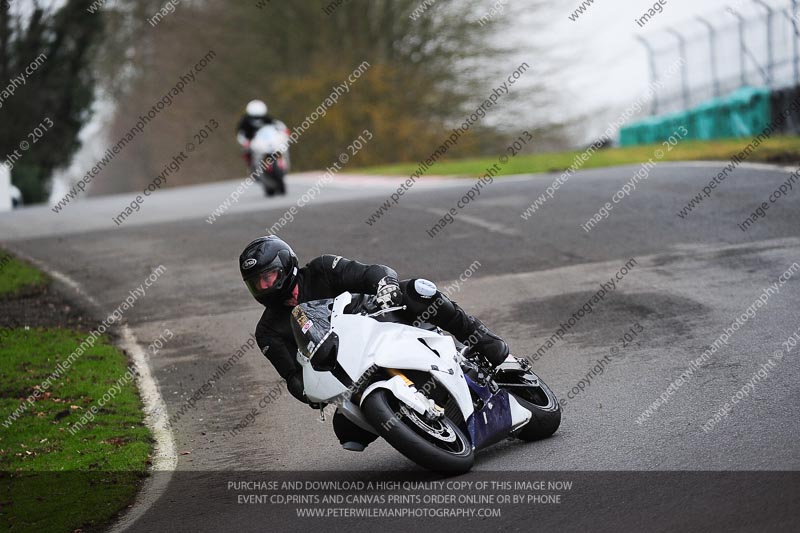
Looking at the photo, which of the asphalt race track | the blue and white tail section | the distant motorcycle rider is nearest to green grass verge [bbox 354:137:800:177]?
the asphalt race track

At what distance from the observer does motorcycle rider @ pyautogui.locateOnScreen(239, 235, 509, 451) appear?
6.80 metres

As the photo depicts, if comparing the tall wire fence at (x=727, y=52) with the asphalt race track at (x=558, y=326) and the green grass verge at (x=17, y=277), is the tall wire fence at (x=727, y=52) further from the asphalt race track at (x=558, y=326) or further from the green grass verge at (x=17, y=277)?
the green grass verge at (x=17, y=277)

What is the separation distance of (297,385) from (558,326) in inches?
168

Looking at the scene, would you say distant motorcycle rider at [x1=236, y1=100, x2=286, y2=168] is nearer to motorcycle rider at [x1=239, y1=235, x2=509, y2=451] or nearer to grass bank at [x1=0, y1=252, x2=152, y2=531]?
grass bank at [x1=0, y1=252, x2=152, y2=531]

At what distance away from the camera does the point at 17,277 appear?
15.1 m

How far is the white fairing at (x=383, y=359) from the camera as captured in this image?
21.3 ft

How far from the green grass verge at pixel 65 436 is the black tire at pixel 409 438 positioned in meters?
1.85

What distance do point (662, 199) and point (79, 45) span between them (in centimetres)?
2933

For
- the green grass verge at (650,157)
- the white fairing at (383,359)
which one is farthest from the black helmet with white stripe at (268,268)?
the green grass verge at (650,157)

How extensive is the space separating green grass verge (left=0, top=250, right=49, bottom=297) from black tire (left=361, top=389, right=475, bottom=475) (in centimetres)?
927

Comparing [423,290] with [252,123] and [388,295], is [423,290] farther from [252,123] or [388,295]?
[252,123]

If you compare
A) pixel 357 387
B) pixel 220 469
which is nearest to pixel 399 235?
pixel 220 469

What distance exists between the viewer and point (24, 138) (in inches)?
1542

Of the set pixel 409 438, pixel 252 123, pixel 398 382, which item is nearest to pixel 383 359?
pixel 398 382
